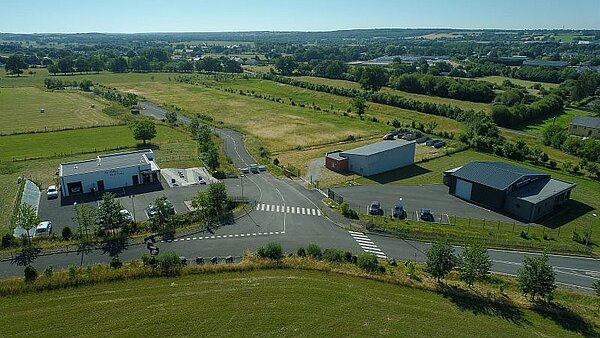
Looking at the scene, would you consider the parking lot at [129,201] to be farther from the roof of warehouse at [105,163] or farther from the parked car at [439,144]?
the parked car at [439,144]

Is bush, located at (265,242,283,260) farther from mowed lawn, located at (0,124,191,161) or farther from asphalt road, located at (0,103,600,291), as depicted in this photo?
mowed lawn, located at (0,124,191,161)

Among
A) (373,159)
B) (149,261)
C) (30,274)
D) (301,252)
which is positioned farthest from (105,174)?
(373,159)

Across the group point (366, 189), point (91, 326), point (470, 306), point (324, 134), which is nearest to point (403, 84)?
point (324, 134)

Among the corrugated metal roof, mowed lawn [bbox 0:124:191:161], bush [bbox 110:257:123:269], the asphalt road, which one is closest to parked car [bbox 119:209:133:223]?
the asphalt road

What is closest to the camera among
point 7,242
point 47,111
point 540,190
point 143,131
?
point 7,242

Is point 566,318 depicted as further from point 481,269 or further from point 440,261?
point 440,261
